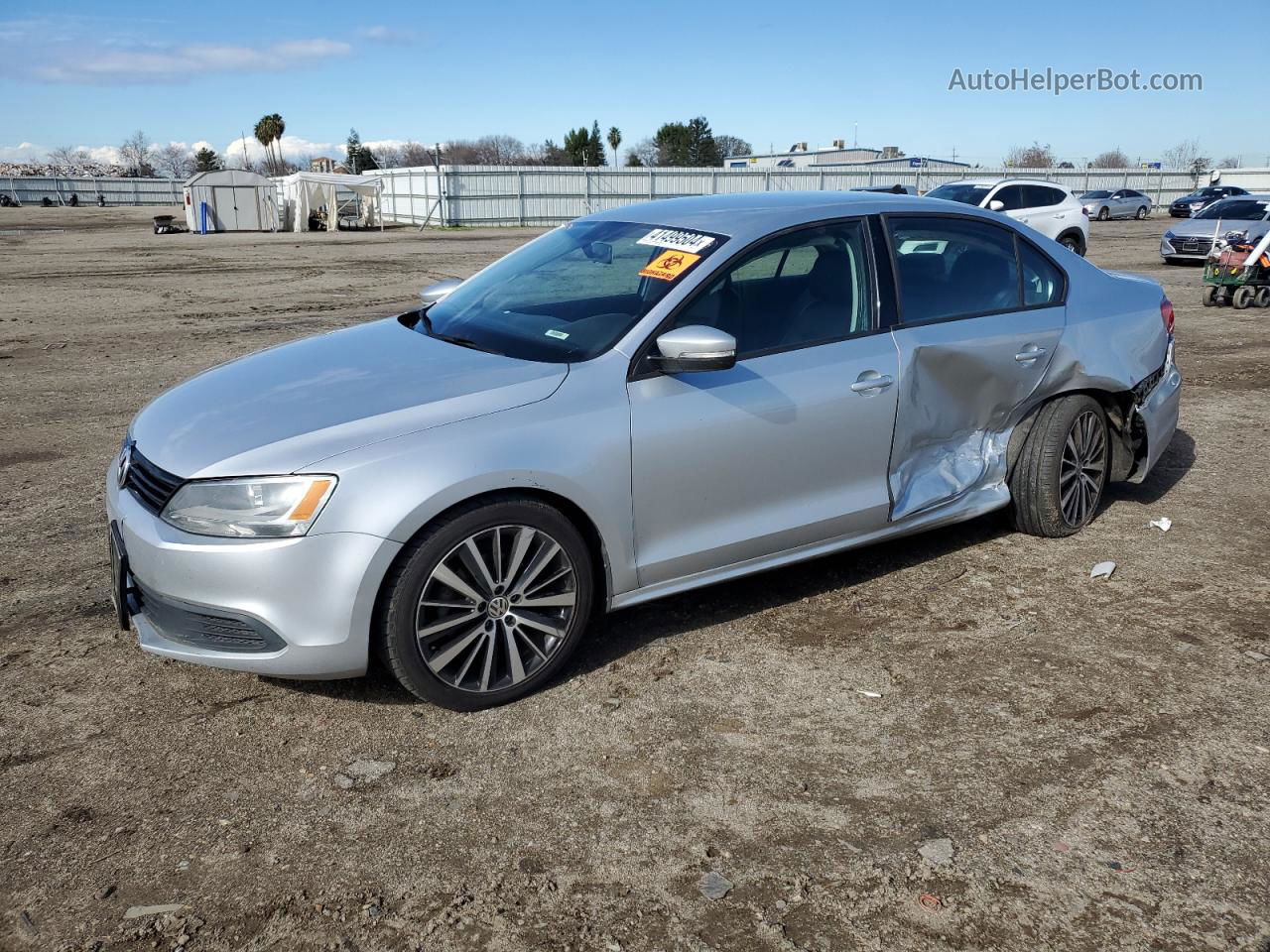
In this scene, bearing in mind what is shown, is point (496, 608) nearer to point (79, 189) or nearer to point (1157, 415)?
point (1157, 415)

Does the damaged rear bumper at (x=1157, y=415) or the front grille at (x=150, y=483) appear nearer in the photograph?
the front grille at (x=150, y=483)

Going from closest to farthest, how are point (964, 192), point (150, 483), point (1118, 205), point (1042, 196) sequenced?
point (150, 483)
point (964, 192)
point (1042, 196)
point (1118, 205)

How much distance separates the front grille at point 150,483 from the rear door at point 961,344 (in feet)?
9.21

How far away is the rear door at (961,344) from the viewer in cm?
446

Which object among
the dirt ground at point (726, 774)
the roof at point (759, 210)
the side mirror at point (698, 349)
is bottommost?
the dirt ground at point (726, 774)

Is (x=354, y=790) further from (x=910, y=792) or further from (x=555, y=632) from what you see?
(x=910, y=792)

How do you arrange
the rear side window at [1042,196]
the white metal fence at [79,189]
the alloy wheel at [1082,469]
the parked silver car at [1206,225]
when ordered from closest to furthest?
the alloy wheel at [1082,469] → the rear side window at [1042,196] → the parked silver car at [1206,225] → the white metal fence at [79,189]

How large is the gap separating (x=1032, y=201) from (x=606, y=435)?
17.5m

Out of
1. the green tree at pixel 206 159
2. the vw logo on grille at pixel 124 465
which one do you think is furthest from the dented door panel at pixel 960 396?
the green tree at pixel 206 159

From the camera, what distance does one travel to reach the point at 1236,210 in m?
20.9

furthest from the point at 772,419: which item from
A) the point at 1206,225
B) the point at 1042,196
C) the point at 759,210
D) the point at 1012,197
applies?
the point at 1206,225

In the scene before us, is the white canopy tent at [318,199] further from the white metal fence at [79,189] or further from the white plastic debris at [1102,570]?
the white plastic debris at [1102,570]

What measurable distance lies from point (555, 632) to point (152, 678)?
1516 millimetres

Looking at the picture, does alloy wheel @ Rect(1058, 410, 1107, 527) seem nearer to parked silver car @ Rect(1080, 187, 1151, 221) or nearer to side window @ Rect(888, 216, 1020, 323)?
side window @ Rect(888, 216, 1020, 323)
